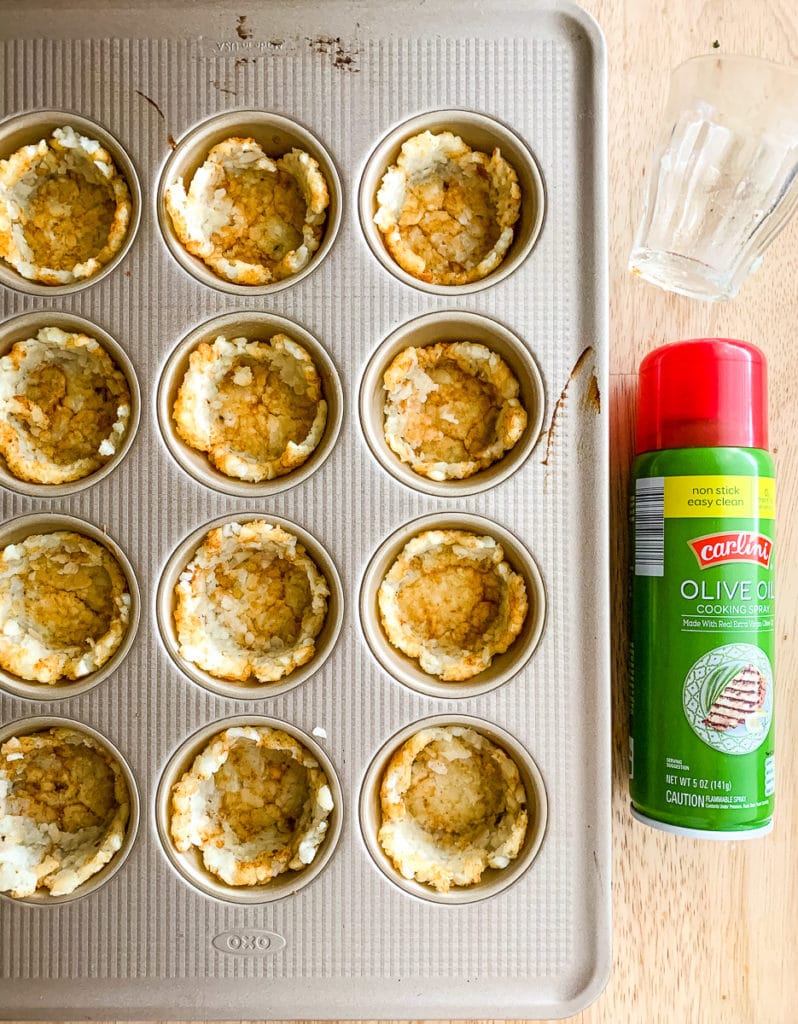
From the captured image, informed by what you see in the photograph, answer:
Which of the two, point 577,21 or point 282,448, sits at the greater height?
point 577,21

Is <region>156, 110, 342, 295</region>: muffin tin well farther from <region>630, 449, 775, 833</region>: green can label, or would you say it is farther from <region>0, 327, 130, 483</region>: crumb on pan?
<region>630, 449, 775, 833</region>: green can label

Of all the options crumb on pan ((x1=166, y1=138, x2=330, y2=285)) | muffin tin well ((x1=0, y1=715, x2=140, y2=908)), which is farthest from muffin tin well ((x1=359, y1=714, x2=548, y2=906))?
crumb on pan ((x1=166, y1=138, x2=330, y2=285))

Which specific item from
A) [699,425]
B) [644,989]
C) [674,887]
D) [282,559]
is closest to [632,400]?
[699,425]

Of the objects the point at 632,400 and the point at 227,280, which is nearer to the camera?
the point at 227,280

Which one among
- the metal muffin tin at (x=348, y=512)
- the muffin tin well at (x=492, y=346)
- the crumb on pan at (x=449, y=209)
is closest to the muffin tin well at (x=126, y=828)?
the metal muffin tin at (x=348, y=512)

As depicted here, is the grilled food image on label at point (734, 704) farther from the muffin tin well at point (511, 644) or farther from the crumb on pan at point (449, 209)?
the crumb on pan at point (449, 209)

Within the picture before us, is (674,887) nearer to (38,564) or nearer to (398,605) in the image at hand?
(398,605)
